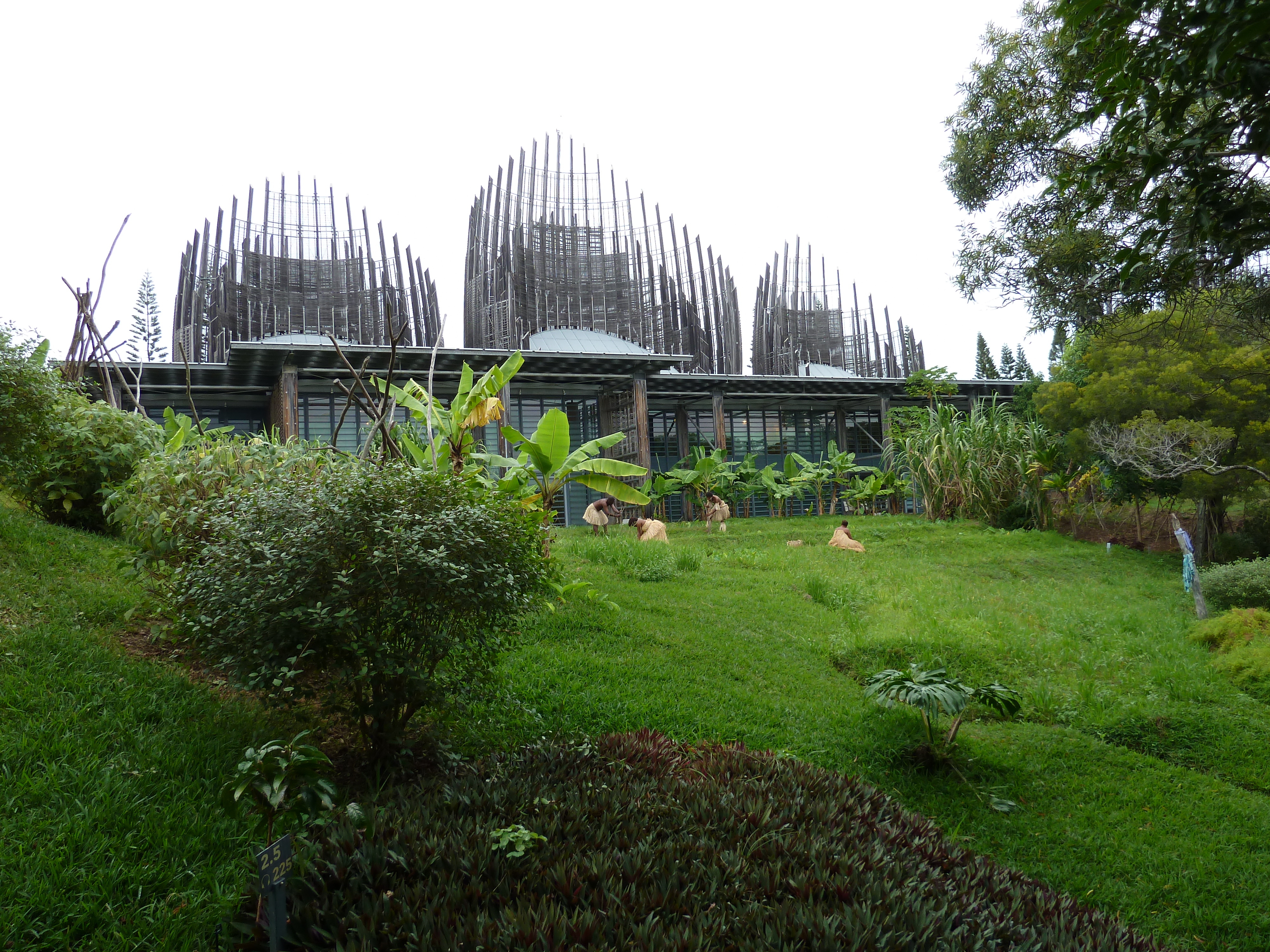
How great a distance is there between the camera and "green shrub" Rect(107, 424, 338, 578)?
5.50 meters

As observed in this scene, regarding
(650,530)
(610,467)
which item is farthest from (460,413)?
(650,530)

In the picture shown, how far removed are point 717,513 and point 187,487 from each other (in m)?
12.9

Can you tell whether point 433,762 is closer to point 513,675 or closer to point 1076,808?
point 513,675

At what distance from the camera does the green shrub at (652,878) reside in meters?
2.47

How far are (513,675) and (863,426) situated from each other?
2279 centimetres

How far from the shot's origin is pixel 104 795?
132 inches

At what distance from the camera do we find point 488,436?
69.8ft

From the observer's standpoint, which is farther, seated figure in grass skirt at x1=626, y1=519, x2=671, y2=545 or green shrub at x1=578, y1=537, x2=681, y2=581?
seated figure in grass skirt at x1=626, y1=519, x2=671, y2=545

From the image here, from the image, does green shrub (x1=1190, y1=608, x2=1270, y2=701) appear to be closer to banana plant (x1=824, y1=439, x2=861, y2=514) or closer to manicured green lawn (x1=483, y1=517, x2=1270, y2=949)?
manicured green lawn (x1=483, y1=517, x2=1270, y2=949)

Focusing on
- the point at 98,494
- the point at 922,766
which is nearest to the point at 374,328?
the point at 98,494

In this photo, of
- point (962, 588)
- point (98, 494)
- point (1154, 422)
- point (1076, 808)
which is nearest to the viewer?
point (1076, 808)

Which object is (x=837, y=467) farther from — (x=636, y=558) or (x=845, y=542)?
(x=636, y=558)

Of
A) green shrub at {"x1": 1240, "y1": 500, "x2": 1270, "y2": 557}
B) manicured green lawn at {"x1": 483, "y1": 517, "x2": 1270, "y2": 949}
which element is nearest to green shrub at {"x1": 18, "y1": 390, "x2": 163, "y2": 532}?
manicured green lawn at {"x1": 483, "y1": 517, "x2": 1270, "y2": 949}

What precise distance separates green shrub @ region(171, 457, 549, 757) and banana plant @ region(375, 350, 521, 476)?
11.3ft
